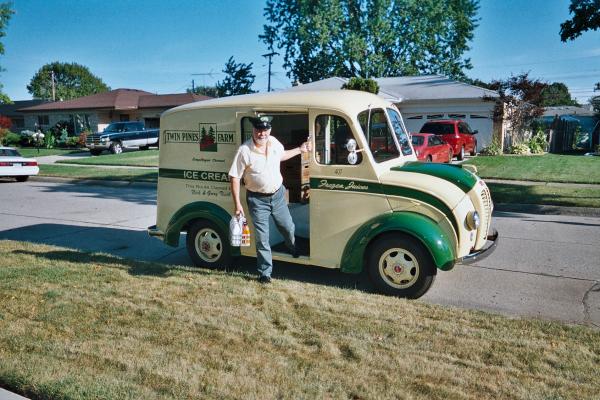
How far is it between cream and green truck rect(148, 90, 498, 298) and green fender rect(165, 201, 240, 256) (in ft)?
0.05

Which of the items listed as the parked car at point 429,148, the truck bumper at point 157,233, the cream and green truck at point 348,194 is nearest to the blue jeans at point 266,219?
the cream and green truck at point 348,194

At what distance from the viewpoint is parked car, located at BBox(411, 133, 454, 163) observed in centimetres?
1728

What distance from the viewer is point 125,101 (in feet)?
137

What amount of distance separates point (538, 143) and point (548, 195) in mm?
16601

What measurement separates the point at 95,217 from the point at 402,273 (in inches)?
302

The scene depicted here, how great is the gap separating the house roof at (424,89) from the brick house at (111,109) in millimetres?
15080

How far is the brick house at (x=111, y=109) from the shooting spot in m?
40.5

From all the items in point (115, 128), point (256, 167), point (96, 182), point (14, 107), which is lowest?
point (96, 182)

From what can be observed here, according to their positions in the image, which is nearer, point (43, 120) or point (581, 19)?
point (581, 19)

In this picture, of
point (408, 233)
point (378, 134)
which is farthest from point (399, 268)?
point (378, 134)

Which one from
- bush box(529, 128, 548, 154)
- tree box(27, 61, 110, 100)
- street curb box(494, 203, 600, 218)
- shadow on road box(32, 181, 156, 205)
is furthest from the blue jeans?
tree box(27, 61, 110, 100)

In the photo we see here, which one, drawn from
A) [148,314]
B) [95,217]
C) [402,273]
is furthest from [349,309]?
[95,217]

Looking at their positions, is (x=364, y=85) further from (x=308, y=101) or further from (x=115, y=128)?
(x=115, y=128)

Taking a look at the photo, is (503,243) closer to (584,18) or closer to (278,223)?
(278,223)
